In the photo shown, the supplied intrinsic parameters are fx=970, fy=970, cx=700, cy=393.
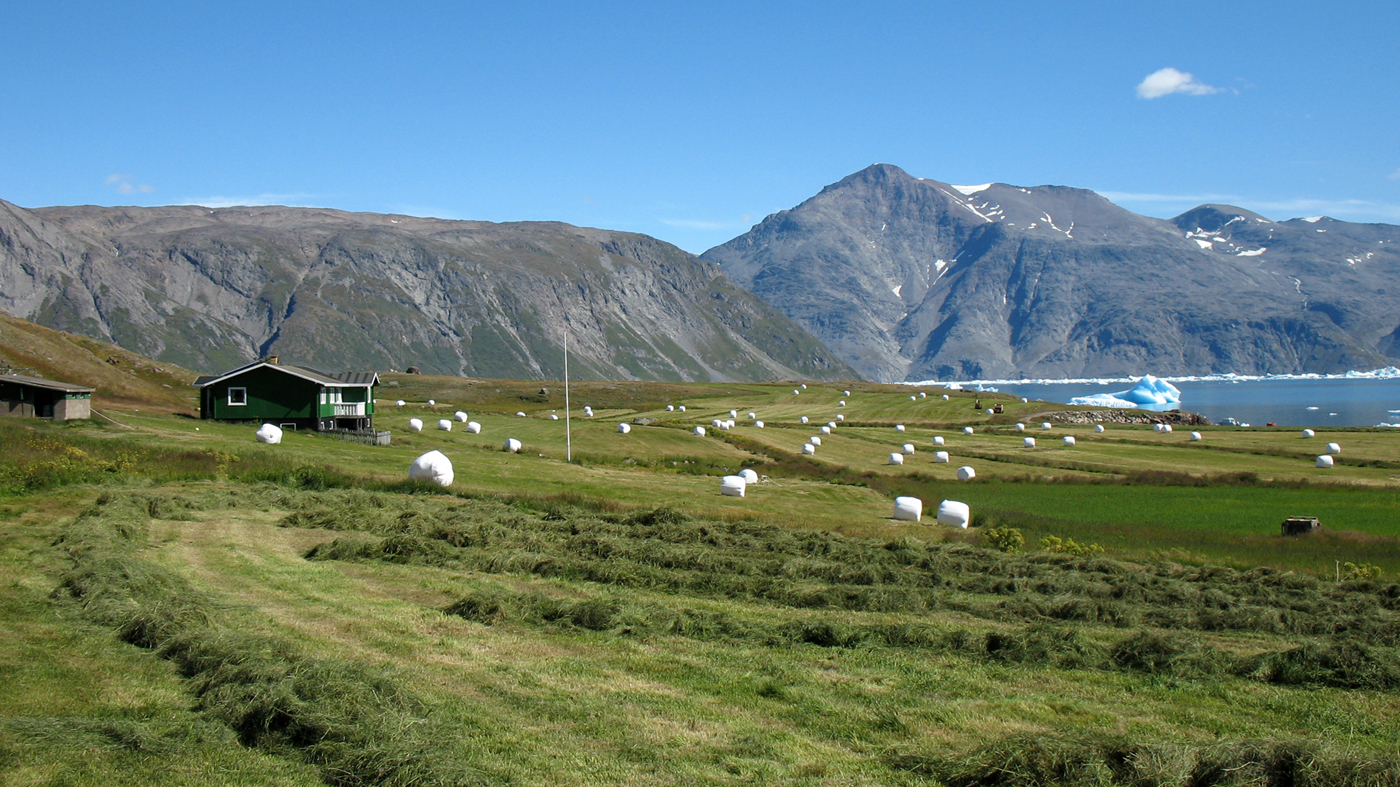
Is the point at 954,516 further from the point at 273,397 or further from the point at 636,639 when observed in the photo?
the point at 273,397

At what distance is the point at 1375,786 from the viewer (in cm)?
922

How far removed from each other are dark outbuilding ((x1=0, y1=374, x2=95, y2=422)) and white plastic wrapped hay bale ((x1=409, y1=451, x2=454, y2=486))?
27.4 meters

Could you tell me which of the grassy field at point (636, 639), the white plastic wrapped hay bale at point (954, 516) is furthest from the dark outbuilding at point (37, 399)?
the white plastic wrapped hay bale at point (954, 516)

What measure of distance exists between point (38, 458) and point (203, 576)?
17490 millimetres

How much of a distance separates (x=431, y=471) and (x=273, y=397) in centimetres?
3830

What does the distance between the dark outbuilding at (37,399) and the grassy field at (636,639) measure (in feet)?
56.4

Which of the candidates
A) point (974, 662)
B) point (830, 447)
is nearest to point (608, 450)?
point (830, 447)

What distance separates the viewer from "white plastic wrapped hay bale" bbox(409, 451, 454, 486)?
3712 centimetres

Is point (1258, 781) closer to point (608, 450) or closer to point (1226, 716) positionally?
point (1226, 716)

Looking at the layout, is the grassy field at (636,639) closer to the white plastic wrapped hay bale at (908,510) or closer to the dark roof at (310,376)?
the white plastic wrapped hay bale at (908,510)

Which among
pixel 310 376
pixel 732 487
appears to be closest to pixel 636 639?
pixel 732 487

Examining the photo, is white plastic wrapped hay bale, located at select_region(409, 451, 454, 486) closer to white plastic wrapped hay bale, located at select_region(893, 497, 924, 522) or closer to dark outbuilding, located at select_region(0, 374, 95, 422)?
white plastic wrapped hay bale, located at select_region(893, 497, 924, 522)

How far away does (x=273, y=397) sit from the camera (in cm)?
6956

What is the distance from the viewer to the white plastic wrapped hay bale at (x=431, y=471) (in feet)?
122
